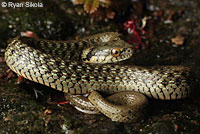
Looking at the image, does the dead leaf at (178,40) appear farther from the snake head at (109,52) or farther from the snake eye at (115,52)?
the snake eye at (115,52)

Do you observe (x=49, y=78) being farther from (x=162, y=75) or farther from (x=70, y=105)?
(x=162, y=75)

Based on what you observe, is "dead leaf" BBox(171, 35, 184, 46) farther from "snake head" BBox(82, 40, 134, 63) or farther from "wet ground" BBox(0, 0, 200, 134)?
"snake head" BBox(82, 40, 134, 63)

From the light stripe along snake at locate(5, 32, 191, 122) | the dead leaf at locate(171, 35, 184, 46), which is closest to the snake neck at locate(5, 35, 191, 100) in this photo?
the light stripe along snake at locate(5, 32, 191, 122)

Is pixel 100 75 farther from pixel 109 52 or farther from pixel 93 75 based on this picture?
pixel 109 52

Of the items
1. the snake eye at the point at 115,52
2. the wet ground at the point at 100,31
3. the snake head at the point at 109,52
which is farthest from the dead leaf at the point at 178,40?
the snake eye at the point at 115,52

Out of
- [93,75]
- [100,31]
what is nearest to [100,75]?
[93,75]

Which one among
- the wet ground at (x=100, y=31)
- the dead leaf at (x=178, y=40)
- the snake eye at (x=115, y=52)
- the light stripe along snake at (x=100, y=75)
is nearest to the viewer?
the wet ground at (x=100, y=31)
